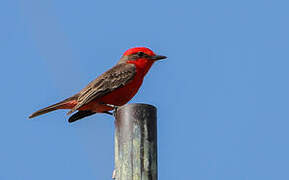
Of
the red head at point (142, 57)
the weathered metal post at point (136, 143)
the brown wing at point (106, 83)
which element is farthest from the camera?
the red head at point (142, 57)

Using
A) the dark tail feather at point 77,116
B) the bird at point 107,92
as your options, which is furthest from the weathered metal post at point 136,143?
the dark tail feather at point 77,116

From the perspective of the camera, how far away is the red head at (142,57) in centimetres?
1030

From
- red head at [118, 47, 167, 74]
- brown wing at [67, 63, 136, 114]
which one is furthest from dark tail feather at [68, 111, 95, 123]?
red head at [118, 47, 167, 74]

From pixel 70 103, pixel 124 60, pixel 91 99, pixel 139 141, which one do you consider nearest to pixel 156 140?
pixel 139 141

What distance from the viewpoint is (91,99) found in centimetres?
934

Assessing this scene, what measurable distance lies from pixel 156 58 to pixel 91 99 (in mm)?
1735

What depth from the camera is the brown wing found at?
30.9ft

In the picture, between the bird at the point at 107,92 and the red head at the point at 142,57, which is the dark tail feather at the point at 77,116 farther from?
the red head at the point at 142,57

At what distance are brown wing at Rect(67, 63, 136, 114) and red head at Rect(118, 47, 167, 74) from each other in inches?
9.6

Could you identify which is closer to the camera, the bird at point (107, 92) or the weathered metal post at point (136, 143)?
the weathered metal post at point (136, 143)

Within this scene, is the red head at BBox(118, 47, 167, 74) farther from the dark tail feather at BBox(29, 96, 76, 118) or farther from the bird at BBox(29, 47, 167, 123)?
the dark tail feather at BBox(29, 96, 76, 118)

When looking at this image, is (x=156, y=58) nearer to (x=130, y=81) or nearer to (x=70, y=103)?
(x=130, y=81)

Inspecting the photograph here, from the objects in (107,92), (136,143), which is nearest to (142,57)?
(107,92)

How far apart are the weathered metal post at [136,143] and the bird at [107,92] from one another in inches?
140
